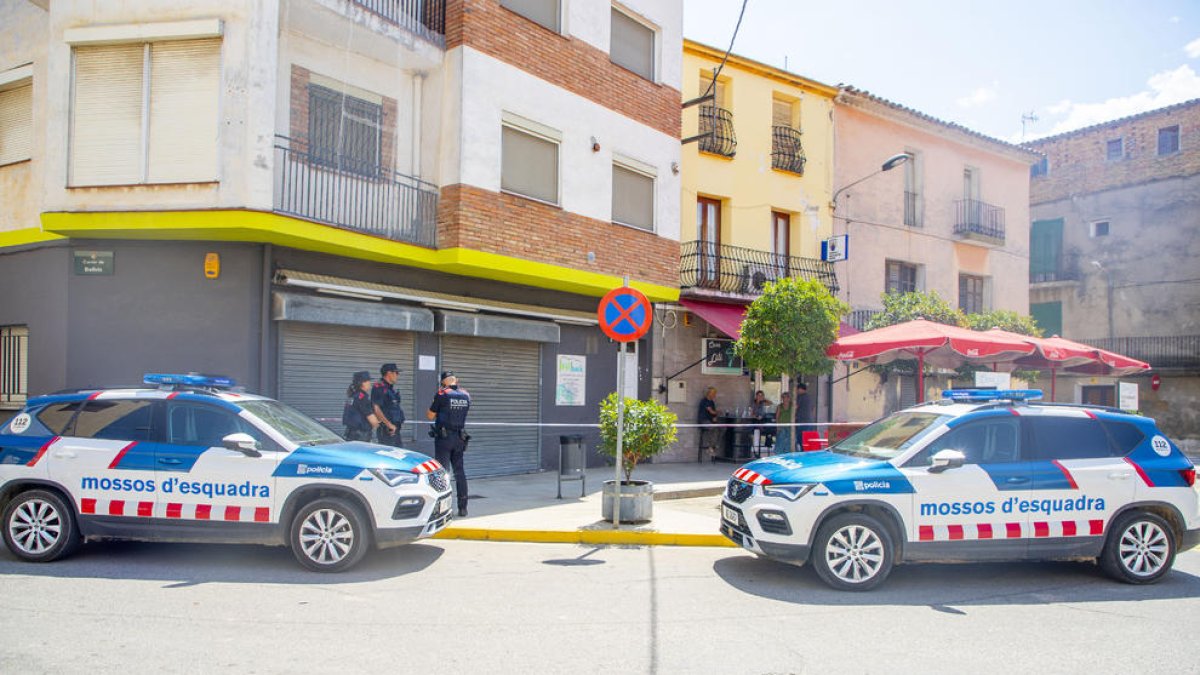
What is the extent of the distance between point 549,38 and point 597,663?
Result: 12149 millimetres

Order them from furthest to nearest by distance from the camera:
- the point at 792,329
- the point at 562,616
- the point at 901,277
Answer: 1. the point at 901,277
2. the point at 792,329
3. the point at 562,616

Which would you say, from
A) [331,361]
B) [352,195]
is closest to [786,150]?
[352,195]

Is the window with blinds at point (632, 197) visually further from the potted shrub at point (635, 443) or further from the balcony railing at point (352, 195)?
the potted shrub at point (635, 443)

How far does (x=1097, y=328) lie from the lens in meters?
33.1

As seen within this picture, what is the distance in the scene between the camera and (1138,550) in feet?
25.8

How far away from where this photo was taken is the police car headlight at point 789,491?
24.3ft

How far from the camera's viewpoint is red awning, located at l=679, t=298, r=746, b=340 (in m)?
18.1

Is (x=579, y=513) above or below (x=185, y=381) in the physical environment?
below

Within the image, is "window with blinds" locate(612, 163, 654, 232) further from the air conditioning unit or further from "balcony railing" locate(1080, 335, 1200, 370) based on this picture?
"balcony railing" locate(1080, 335, 1200, 370)

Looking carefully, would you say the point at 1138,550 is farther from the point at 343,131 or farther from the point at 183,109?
the point at 183,109

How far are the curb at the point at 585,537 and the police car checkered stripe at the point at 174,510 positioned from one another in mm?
2466

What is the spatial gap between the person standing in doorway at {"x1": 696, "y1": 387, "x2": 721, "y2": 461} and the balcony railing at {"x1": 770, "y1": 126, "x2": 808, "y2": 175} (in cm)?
623

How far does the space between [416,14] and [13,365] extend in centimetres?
834

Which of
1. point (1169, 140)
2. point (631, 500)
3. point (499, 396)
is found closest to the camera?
point (631, 500)
